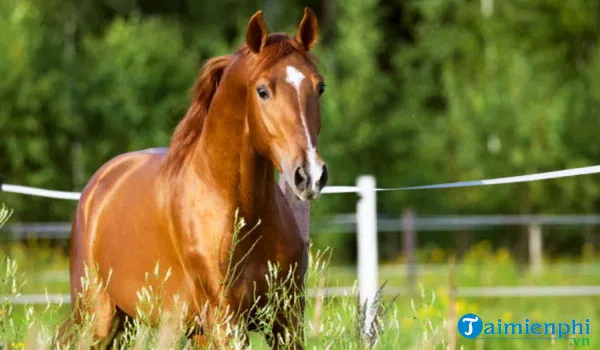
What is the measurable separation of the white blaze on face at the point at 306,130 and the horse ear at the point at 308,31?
0.29 m

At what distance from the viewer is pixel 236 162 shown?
492 cm

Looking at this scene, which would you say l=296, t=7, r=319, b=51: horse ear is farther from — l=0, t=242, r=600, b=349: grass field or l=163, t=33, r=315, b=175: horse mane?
l=0, t=242, r=600, b=349: grass field

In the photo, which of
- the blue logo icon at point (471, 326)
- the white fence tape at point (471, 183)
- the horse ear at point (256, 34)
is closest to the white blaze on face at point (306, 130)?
the horse ear at point (256, 34)

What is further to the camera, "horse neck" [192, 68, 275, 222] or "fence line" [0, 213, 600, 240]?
"fence line" [0, 213, 600, 240]

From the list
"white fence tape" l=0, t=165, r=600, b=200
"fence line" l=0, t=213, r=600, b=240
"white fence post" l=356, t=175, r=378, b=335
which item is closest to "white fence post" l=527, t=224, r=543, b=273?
"fence line" l=0, t=213, r=600, b=240

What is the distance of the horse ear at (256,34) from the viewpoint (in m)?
4.76

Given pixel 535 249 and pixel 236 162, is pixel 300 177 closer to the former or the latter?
pixel 236 162

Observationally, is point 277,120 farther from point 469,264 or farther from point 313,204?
point 469,264

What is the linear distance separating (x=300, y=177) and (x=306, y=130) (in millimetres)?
200

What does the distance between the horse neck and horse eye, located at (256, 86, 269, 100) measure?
0.19 meters

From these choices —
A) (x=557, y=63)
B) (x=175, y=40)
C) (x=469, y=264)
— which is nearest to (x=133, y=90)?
(x=175, y=40)

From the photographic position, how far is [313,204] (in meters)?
4.74

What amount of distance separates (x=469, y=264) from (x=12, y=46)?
23.0 feet

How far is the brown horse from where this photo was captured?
4.55 metres
